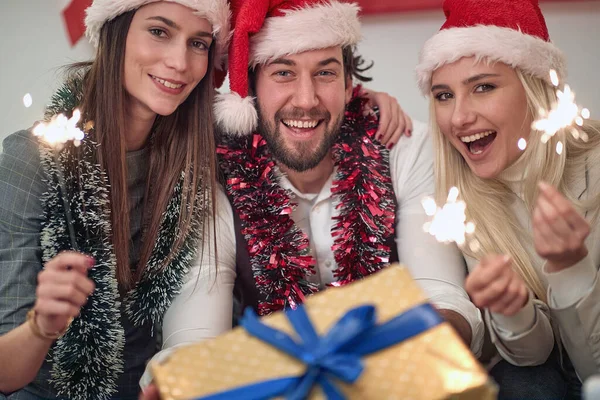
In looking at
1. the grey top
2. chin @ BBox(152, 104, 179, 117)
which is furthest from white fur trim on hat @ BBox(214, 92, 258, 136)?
the grey top

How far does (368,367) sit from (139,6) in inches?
41.3

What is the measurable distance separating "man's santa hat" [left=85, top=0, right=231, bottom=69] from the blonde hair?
539 mm

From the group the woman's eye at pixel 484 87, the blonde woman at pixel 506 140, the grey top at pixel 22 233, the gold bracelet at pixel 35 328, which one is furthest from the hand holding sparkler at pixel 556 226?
the grey top at pixel 22 233

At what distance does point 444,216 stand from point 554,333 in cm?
36

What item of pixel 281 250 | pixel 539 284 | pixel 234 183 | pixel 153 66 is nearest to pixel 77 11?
pixel 153 66

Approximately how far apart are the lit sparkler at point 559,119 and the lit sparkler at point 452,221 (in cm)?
24

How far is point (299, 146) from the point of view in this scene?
1.63 m

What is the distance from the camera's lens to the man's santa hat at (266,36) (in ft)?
5.01

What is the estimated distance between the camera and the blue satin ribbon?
29.8 inches

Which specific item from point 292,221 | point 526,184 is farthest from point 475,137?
point 292,221

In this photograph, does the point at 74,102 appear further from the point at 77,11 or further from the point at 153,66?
the point at 77,11

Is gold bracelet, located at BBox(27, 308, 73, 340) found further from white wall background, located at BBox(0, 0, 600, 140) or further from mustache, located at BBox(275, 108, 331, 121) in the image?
white wall background, located at BBox(0, 0, 600, 140)

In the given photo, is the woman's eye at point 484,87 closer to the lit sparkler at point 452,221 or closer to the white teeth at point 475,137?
the white teeth at point 475,137

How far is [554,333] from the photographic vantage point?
138 cm
